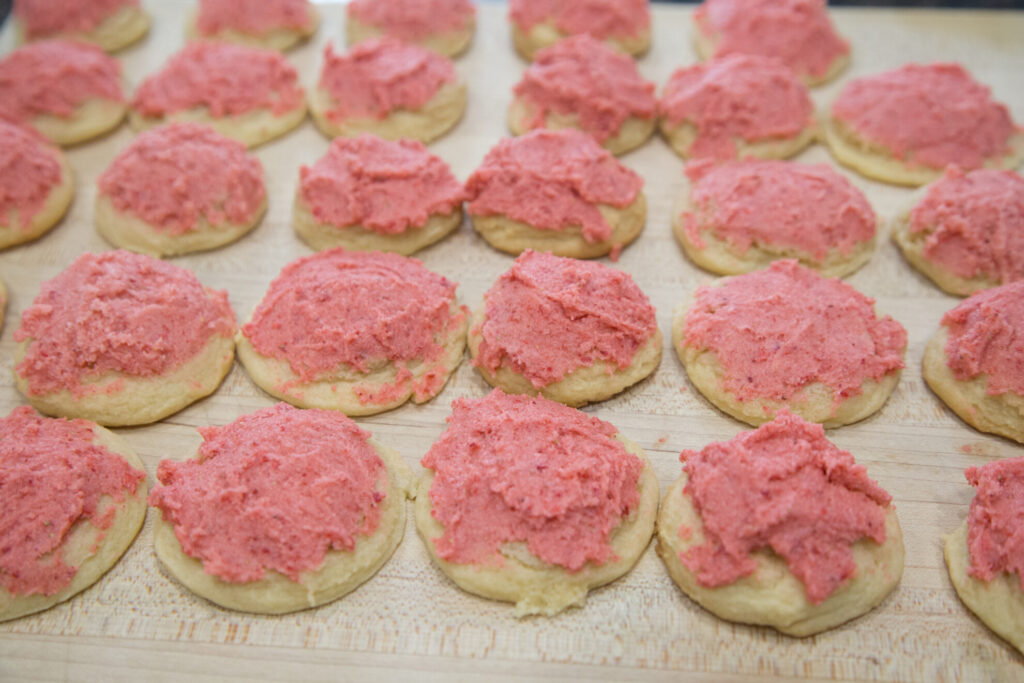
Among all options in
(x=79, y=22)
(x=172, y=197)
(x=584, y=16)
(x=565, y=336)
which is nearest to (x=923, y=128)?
(x=584, y=16)

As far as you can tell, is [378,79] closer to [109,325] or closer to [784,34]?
[109,325]

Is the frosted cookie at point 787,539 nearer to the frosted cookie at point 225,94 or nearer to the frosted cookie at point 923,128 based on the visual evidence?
the frosted cookie at point 923,128

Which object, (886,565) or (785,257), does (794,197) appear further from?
(886,565)

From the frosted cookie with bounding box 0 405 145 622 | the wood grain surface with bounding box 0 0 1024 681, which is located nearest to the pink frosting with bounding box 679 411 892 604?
the wood grain surface with bounding box 0 0 1024 681

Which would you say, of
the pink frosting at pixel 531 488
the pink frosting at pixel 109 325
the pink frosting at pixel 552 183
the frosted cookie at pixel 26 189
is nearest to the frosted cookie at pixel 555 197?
the pink frosting at pixel 552 183

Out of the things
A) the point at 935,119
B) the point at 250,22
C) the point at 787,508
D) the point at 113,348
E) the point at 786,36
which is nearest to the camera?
the point at 787,508
